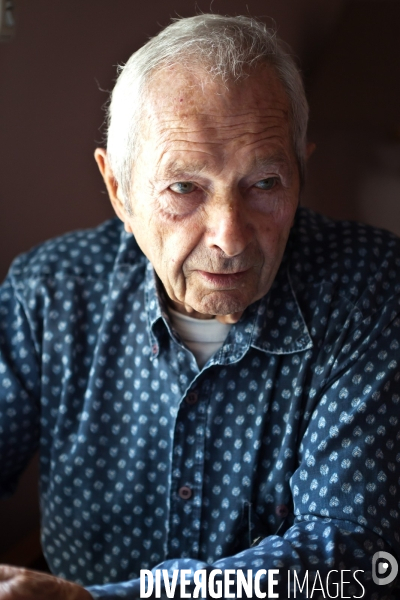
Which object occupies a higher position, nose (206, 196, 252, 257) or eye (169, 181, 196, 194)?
eye (169, 181, 196, 194)

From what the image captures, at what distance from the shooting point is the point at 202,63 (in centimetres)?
117

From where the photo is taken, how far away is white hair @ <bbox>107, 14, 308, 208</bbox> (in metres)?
1.17

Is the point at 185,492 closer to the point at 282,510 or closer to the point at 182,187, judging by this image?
the point at 282,510

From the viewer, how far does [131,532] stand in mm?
1459

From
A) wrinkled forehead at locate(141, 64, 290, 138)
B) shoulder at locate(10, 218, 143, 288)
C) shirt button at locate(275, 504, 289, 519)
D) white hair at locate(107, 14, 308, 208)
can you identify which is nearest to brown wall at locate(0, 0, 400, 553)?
shoulder at locate(10, 218, 143, 288)

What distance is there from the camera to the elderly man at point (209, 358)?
116 cm

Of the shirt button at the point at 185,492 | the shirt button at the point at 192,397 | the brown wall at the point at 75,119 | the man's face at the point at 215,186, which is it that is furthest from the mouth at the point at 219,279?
the brown wall at the point at 75,119

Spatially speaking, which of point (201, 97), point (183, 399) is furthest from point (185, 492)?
point (201, 97)

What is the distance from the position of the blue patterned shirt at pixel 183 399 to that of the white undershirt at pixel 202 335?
39 millimetres

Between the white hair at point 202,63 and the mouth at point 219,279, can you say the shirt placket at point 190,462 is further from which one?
the white hair at point 202,63

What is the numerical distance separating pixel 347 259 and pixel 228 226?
38 cm

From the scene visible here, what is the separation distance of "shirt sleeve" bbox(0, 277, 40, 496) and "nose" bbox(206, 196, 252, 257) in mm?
519

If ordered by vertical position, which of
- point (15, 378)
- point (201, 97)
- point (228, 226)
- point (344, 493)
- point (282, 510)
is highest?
point (201, 97)

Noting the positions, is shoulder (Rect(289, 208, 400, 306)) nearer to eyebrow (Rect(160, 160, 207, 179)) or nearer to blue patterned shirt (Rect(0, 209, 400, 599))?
blue patterned shirt (Rect(0, 209, 400, 599))
